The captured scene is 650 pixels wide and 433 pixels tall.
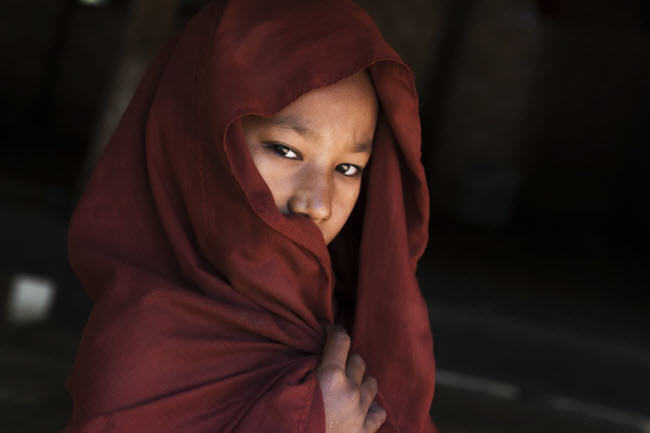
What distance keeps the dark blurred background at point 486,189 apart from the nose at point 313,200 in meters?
1.99

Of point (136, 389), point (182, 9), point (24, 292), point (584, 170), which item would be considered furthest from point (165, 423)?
point (584, 170)

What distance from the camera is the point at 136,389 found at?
3.41 feet

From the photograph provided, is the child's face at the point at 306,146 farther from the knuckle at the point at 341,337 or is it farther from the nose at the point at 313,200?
the knuckle at the point at 341,337

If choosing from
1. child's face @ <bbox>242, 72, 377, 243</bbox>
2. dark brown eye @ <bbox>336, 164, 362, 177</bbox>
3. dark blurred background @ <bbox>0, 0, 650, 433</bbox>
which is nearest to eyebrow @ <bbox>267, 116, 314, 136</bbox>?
child's face @ <bbox>242, 72, 377, 243</bbox>

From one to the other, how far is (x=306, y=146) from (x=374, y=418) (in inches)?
19.6

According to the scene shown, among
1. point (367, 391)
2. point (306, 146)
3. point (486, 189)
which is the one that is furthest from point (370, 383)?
point (486, 189)

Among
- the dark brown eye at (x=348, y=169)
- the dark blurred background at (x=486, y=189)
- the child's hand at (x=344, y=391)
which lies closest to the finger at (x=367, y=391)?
the child's hand at (x=344, y=391)

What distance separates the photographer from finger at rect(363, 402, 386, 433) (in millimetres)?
1181

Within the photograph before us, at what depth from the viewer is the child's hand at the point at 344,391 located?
1.13 metres

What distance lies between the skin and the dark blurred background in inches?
75.0

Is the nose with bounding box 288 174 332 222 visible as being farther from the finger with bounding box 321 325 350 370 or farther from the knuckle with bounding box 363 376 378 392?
the knuckle with bounding box 363 376 378 392

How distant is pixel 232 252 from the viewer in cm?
111

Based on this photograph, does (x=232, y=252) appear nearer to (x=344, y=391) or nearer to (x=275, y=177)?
(x=275, y=177)

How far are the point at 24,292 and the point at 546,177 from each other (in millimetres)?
7314
